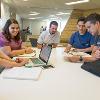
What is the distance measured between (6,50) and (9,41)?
27 cm

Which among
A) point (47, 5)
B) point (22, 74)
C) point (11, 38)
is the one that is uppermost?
point (47, 5)

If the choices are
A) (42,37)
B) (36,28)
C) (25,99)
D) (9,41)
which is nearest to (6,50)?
(9,41)

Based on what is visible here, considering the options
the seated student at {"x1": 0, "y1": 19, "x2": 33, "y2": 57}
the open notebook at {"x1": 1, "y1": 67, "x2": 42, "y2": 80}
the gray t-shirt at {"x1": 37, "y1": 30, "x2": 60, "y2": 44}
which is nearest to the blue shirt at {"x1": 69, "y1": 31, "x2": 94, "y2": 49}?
the gray t-shirt at {"x1": 37, "y1": 30, "x2": 60, "y2": 44}

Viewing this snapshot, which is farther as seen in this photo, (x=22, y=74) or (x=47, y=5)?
(x=47, y=5)

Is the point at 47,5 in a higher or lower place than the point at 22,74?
higher

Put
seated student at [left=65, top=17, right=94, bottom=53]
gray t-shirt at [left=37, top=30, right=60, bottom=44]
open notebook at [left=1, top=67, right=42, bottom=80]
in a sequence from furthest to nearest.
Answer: gray t-shirt at [left=37, top=30, right=60, bottom=44] < seated student at [left=65, top=17, right=94, bottom=53] < open notebook at [left=1, top=67, right=42, bottom=80]

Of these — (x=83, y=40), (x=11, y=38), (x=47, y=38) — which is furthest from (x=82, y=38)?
(x=11, y=38)

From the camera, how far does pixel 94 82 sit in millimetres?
1414

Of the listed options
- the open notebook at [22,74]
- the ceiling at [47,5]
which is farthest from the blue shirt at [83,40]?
the ceiling at [47,5]

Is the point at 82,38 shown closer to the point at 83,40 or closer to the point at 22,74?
the point at 83,40

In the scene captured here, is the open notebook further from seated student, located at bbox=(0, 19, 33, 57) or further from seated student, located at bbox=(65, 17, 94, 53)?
seated student, located at bbox=(65, 17, 94, 53)

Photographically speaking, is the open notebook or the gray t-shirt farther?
the gray t-shirt

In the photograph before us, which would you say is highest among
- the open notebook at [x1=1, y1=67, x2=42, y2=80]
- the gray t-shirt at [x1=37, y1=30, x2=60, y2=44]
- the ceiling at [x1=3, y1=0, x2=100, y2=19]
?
the ceiling at [x1=3, y1=0, x2=100, y2=19]

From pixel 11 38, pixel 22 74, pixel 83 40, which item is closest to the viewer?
pixel 22 74
